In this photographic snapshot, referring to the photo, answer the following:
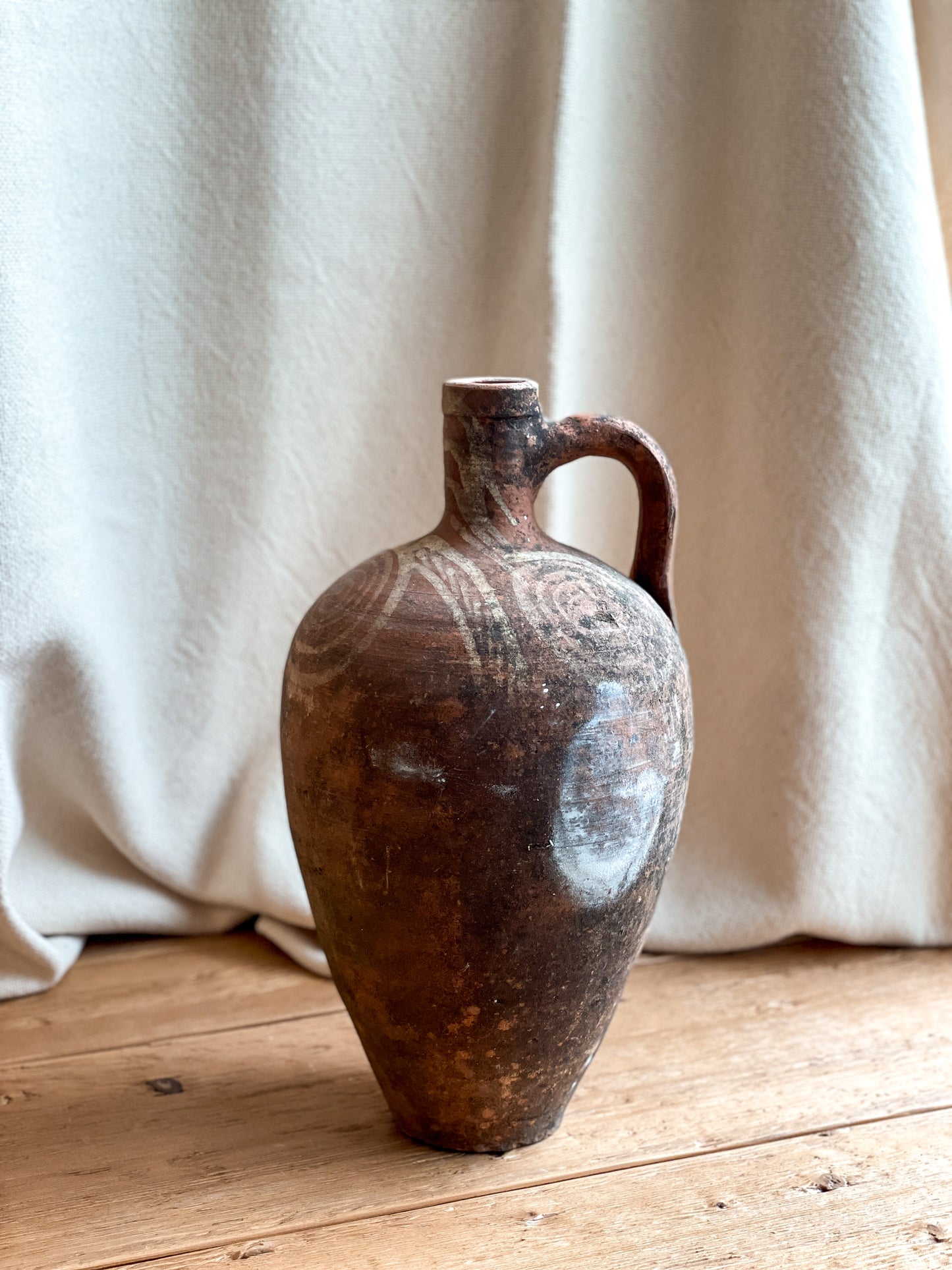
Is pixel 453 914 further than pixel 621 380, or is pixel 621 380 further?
pixel 621 380

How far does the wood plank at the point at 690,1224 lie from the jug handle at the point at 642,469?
0.47 metres

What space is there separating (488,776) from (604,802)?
10 centimetres

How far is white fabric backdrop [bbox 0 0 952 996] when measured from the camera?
4.35 feet

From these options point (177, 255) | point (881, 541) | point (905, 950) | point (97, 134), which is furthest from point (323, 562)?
Result: point (905, 950)

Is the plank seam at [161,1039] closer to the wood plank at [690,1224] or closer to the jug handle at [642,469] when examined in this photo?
the wood plank at [690,1224]

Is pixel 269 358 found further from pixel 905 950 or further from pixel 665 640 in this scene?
pixel 905 950

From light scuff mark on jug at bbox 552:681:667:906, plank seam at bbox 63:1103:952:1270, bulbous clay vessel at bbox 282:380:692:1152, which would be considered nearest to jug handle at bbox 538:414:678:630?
bulbous clay vessel at bbox 282:380:692:1152

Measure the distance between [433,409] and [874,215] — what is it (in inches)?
20.0

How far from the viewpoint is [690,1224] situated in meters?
1.04

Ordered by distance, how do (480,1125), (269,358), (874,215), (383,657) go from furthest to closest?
(269,358) → (874,215) → (480,1125) → (383,657)

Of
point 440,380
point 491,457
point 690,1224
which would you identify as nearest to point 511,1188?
point 690,1224

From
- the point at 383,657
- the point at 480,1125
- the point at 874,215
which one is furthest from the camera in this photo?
the point at 874,215

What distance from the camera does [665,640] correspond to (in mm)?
1064

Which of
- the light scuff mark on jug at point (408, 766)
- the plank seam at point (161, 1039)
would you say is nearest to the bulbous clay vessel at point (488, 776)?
the light scuff mark on jug at point (408, 766)
